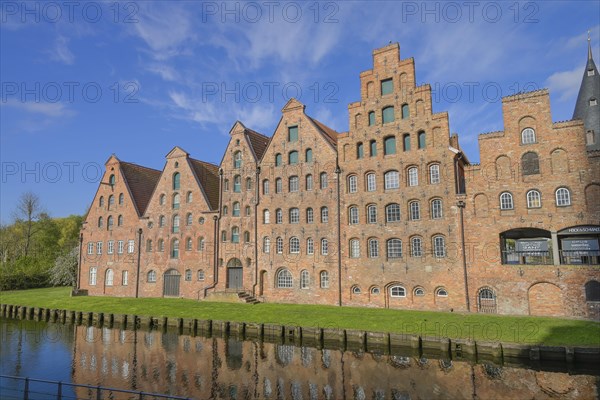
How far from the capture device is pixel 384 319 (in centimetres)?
2397

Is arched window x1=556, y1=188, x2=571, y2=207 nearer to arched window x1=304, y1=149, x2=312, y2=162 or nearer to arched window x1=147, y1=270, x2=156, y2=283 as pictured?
arched window x1=304, y1=149, x2=312, y2=162

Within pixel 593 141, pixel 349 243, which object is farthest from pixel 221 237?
pixel 593 141

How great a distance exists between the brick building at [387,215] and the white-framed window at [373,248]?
4.4 inches

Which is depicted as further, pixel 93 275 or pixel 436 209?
pixel 93 275

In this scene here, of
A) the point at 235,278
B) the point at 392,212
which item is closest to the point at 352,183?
the point at 392,212

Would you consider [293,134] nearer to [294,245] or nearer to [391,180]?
[294,245]

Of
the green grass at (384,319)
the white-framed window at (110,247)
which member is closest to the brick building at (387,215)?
the white-framed window at (110,247)

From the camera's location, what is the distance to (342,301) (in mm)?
30172

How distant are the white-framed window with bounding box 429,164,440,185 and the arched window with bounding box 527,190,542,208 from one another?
5.52 metres

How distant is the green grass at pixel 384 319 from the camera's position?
19641 mm

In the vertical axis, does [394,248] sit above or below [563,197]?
below

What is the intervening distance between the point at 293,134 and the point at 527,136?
17.3 metres

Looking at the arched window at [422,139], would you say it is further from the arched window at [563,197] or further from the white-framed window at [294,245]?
the white-framed window at [294,245]

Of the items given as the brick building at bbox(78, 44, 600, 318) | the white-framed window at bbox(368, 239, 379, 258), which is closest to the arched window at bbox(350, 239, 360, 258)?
the brick building at bbox(78, 44, 600, 318)
